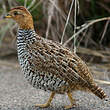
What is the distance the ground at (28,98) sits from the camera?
4387 millimetres

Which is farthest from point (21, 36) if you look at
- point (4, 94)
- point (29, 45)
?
point (4, 94)

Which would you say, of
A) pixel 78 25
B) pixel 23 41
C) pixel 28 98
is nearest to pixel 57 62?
pixel 23 41

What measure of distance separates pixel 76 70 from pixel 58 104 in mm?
643

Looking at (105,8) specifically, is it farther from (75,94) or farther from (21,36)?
(21,36)

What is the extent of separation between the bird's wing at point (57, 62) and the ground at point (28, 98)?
487 mm

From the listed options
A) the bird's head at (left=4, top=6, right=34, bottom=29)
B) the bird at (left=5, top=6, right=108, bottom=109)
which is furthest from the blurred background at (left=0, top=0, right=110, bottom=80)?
the bird at (left=5, top=6, right=108, bottom=109)

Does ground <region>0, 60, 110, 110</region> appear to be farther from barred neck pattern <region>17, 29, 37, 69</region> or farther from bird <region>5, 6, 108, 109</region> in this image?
barred neck pattern <region>17, 29, 37, 69</region>

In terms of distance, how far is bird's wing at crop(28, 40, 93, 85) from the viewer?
4051mm

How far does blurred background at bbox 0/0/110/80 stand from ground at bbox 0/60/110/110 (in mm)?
997

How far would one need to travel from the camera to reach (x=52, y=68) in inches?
159

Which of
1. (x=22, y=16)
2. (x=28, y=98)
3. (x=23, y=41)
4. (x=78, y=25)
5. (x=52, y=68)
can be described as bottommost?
(x=28, y=98)

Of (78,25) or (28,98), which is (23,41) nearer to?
(28,98)

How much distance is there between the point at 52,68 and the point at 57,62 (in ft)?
0.32

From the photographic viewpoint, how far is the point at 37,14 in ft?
21.8
